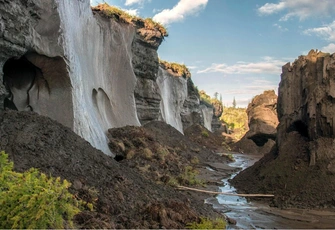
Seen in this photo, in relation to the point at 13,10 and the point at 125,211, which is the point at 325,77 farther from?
the point at 13,10

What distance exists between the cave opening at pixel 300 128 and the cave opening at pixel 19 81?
9.07 metres

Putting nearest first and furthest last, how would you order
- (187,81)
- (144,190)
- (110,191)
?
(110,191)
(144,190)
(187,81)

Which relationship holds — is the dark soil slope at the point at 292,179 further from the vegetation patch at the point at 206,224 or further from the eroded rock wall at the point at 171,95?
the eroded rock wall at the point at 171,95

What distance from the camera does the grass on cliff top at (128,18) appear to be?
61.8ft

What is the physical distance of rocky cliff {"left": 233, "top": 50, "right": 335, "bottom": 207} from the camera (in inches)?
418

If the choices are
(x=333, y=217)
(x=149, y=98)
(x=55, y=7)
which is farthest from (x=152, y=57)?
(x=333, y=217)

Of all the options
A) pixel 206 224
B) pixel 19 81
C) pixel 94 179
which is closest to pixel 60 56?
pixel 19 81

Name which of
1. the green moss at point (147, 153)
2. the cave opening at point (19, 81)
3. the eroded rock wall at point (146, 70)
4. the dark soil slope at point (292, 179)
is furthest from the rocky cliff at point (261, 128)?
the cave opening at point (19, 81)

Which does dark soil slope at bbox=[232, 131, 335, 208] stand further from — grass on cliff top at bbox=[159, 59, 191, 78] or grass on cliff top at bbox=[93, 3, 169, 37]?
grass on cliff top at bbox=[159, 59, 191, 78]

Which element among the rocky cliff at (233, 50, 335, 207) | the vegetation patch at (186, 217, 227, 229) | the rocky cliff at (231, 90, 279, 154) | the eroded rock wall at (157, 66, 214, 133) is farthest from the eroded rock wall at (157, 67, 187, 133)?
the vegetation patch at (186, 217, 227, 229)

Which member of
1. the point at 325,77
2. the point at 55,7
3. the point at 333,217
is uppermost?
the point at 55,7

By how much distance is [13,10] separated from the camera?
938cm

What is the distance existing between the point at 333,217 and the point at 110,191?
5615 mm

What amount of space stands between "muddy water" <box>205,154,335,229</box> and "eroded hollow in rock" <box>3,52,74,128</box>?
5.23 m
